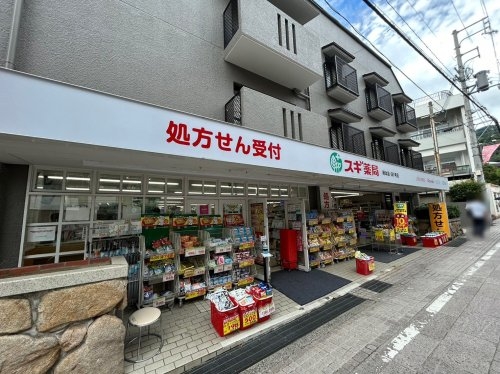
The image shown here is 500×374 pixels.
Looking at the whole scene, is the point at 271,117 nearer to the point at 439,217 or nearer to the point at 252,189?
the point at 252,189

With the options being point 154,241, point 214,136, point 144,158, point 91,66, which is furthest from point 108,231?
point 91,66

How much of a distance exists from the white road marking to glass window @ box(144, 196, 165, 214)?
514 centimetres

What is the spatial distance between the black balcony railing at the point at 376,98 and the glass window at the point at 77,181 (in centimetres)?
1415

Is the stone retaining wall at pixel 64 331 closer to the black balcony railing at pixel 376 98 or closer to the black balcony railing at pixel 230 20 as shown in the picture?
the black balcony railing at pixel 230 20

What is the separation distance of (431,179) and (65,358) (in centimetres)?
1498

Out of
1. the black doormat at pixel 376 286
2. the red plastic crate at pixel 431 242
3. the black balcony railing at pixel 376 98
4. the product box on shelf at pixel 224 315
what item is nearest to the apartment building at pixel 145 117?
the product box on shelf at pixel 224 315

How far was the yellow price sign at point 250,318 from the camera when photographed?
3.73 m

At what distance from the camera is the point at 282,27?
7.14 m

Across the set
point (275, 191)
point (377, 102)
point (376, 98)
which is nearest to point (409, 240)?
point (377, 102)

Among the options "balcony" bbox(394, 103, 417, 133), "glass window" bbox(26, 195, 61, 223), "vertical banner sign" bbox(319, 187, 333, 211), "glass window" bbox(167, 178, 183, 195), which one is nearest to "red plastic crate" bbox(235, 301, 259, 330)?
"glass window" bbox(167, 178, 183, 195)

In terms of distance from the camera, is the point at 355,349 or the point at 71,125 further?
the point at 355,349

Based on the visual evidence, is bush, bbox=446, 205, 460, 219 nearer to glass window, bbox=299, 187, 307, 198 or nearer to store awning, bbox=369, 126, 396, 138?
store awning, bbox=369, 126, 396, 138

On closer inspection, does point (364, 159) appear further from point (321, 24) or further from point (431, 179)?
point (321, 24)

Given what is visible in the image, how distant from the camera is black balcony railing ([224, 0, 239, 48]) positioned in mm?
6746
